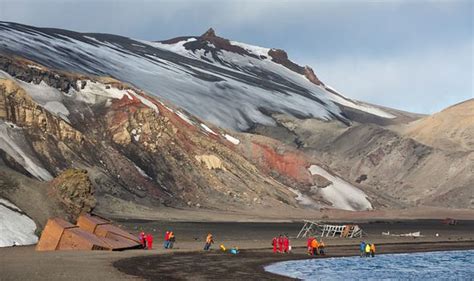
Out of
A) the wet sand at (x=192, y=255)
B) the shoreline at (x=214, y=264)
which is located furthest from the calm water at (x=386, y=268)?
the wet sand at (x=192, y=255)

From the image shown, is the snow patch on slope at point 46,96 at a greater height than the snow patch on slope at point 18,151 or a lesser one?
greater

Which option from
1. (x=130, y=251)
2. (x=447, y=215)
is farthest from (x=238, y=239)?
(x=447, y=215)

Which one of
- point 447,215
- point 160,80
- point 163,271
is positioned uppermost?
point 160,80

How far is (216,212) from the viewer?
311 feet

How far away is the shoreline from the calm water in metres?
1.53

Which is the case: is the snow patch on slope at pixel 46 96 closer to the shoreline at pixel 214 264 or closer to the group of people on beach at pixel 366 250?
the shoreline at pixel 214 264

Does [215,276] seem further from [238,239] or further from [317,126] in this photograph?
[317,126]

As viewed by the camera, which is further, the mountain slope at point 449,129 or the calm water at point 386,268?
the mountain slope at point 449,129

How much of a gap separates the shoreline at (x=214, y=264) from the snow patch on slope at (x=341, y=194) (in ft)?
189

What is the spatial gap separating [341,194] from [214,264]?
8000 cm

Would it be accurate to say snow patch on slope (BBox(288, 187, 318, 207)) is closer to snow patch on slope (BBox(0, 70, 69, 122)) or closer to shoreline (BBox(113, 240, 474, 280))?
snow patch on slope (BBox(0, 70, 69, 122))

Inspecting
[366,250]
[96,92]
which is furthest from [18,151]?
[366,250]

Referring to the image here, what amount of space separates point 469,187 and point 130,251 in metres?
103

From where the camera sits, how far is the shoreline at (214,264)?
35469 millimetres
